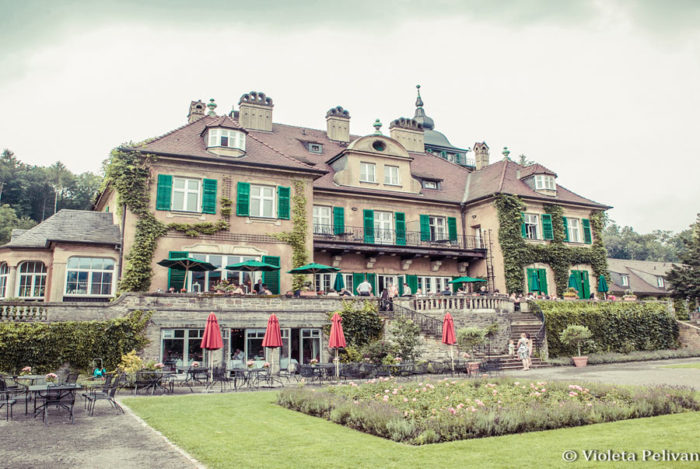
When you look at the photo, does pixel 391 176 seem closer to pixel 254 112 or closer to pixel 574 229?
pixel 254 112

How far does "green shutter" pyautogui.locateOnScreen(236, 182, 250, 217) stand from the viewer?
2594 cm

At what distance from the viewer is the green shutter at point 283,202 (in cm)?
2680

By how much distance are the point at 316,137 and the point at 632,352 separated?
23154mm

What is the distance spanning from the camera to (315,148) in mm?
35375

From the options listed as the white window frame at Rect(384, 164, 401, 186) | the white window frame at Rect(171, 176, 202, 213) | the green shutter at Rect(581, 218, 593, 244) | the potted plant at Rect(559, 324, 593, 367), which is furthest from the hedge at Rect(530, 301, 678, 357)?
the white window frame at Rect(171, 176, 202, 213)

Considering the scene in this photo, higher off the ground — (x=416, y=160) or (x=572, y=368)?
(x=416, y=160)

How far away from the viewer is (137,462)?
8.12m

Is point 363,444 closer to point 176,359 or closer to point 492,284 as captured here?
point 176,359

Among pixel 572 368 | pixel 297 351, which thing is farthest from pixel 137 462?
pixel 572 368

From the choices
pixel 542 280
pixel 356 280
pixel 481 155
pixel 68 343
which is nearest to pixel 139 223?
pixel 68 343

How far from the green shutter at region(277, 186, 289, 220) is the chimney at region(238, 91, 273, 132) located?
938 centimetres

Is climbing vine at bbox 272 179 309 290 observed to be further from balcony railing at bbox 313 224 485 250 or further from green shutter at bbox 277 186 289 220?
balcony railing at bbox 313 224 485 250

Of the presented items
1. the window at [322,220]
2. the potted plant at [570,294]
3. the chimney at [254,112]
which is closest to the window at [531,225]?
the potted plant at [570,294]

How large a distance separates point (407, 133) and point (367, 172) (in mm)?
8959
